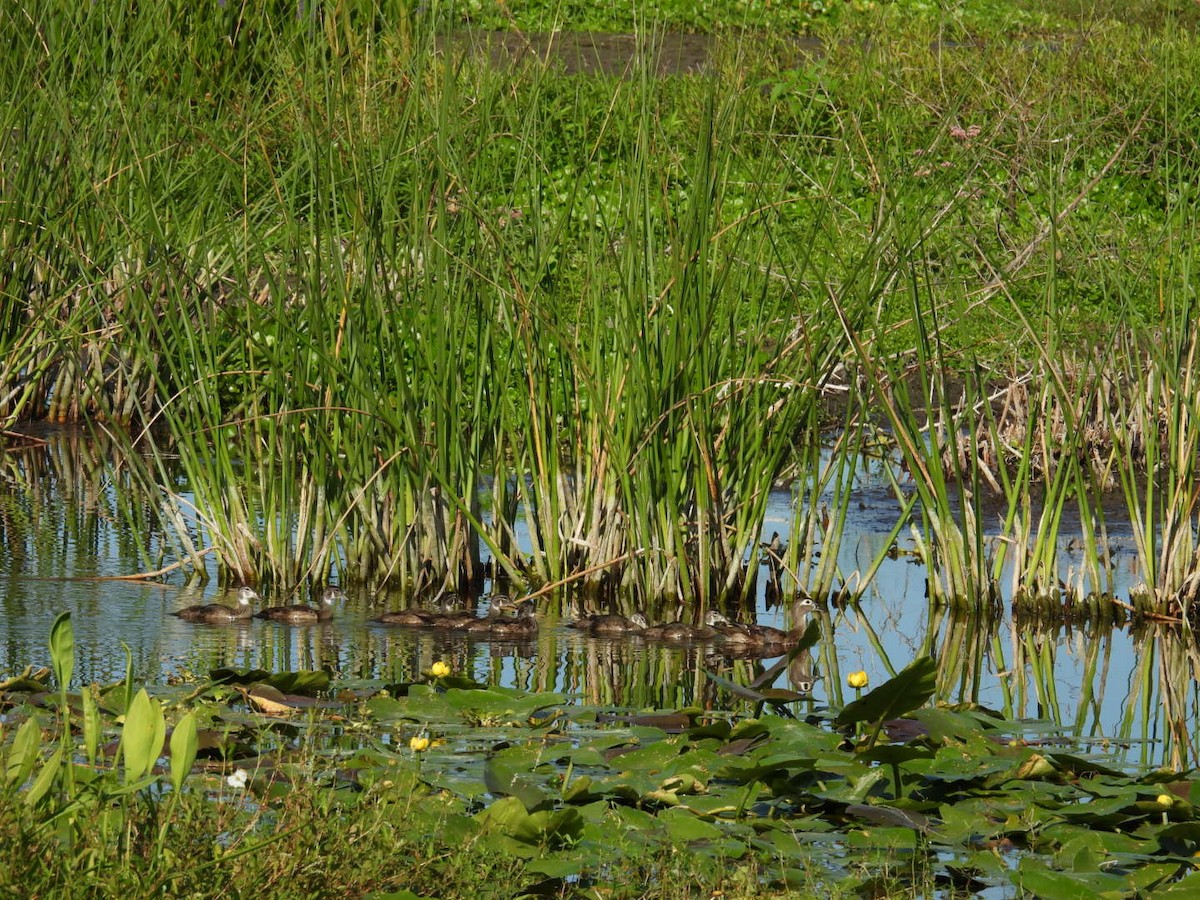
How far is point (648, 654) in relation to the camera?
5625 mm

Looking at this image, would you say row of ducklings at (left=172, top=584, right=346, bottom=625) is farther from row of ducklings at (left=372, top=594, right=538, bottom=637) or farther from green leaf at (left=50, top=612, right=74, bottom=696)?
green leaf at (left=50, top=612, right=74, bottom=696)

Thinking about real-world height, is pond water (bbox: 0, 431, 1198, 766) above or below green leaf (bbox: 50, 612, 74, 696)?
below

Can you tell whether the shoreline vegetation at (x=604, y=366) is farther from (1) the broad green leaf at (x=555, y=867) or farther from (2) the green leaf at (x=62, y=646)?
(1) the broad green leaf at (x=555, y=867)

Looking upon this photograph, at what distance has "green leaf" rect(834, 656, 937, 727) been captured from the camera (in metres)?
3.69

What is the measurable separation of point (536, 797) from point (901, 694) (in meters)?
0.81

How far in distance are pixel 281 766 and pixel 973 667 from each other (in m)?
2.60

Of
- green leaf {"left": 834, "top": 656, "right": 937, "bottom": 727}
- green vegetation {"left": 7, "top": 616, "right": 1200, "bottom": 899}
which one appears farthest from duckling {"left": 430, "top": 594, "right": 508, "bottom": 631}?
green leaf {"left": 834, "top": 656, "right": 937, "bottom": 727}

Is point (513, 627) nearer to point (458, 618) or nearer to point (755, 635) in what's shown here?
point (458, 618)

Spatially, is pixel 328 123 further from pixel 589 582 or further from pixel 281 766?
pixel 281 766

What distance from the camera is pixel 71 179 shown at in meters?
8.72

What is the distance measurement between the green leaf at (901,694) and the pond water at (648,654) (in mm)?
872

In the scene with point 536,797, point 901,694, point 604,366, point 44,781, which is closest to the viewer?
point 44,781

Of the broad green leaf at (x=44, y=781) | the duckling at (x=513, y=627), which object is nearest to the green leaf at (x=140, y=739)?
the broad green leaf at (x=44, y=781)

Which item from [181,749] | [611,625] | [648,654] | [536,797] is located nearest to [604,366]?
[611,625]
